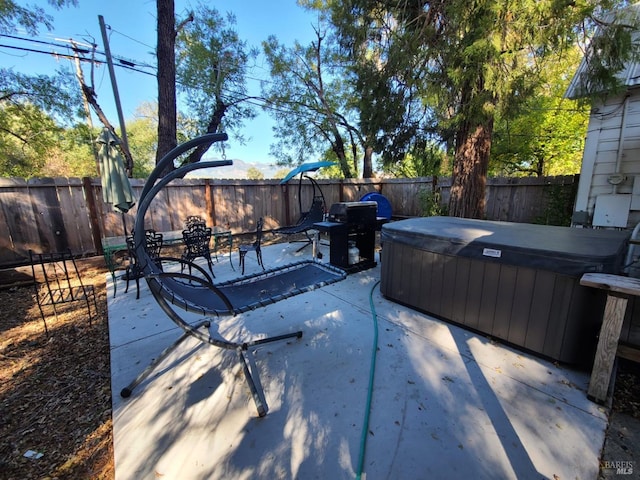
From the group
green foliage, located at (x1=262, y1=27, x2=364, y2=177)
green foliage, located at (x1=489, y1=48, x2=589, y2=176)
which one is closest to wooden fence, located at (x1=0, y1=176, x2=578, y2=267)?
green foliage, located at (x1=489, y1=48, x2=589, y2=176)

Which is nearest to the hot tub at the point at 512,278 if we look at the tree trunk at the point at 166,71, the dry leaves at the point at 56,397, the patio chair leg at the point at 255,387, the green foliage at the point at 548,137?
the patio chair leg at the point at 255,387

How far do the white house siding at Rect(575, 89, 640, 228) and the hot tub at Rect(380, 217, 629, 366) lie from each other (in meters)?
2.09

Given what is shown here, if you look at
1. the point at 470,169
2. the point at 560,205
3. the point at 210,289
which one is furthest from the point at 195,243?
the point at 560,205

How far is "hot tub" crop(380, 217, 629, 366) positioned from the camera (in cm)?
203

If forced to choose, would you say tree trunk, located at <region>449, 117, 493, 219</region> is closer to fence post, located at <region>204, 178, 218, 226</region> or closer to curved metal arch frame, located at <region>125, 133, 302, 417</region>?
curved metal arch frame, located at <region>125, 133, 302, 417</region>

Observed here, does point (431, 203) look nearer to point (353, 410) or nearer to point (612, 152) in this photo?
point (612, 152)

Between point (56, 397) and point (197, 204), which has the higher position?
point (197, 204)

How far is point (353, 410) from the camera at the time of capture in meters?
1.76

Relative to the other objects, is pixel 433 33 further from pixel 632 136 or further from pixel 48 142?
pixel 48 142

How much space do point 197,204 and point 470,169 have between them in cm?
573

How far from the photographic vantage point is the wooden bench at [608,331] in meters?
1.69

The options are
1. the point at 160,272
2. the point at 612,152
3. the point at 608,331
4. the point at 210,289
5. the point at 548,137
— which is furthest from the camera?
the point at 548,137

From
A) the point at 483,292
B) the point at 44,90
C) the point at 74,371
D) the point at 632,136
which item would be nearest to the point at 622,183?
the point at 632,136

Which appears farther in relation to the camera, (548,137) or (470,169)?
(548,137)
